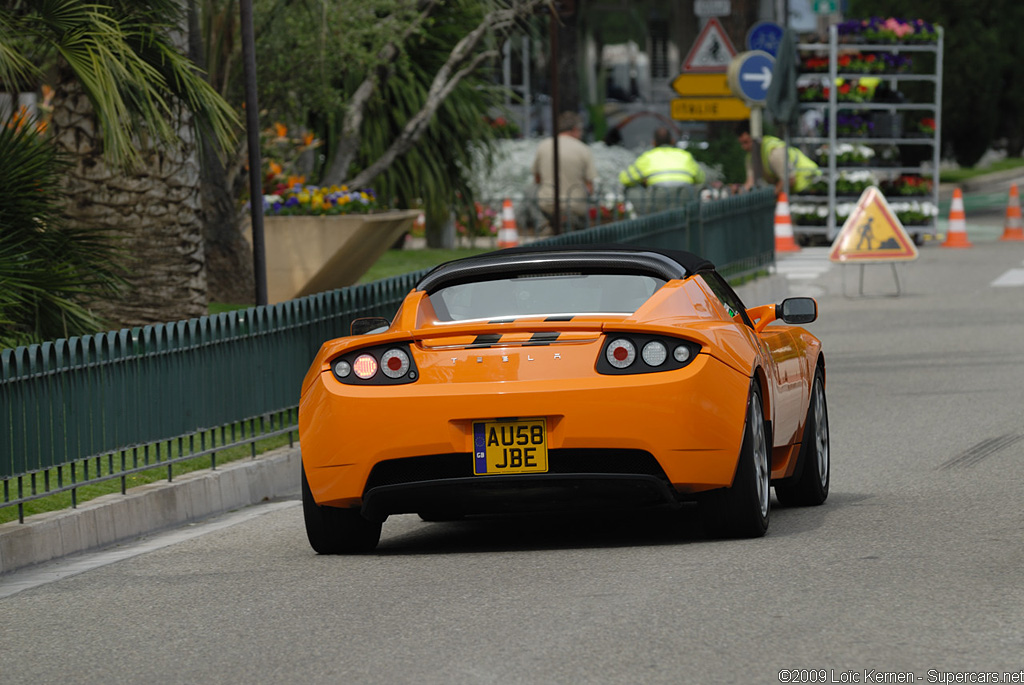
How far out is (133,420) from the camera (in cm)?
1007

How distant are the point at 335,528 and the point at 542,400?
47.8 inches

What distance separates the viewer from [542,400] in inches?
300

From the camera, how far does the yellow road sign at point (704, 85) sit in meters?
30.2

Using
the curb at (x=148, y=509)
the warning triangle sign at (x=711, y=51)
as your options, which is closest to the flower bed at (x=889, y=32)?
the warning triangle sign at (x=711, y=51)

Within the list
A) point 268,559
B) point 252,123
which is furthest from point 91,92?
point 268,559

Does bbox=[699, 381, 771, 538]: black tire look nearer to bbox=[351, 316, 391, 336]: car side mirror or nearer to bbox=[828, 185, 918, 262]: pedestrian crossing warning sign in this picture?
bbox=[351, 316, 391, 336]: car side mirror

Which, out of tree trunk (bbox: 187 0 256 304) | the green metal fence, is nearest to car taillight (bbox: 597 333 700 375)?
the green metal fence

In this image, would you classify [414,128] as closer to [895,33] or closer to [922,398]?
[922,398]

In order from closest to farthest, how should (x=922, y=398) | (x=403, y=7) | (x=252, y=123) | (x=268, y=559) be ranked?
(x=268, y=559)
(x=252, y=123)
(x=922, y=398)
(x=403, y=7)

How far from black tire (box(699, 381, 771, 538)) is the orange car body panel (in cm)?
10

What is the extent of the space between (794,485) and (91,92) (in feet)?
15.0

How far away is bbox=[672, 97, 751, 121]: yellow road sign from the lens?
3025cm

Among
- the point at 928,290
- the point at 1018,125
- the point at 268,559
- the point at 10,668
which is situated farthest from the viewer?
the point at 1018,125

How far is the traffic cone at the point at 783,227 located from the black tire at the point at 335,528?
2088cm
